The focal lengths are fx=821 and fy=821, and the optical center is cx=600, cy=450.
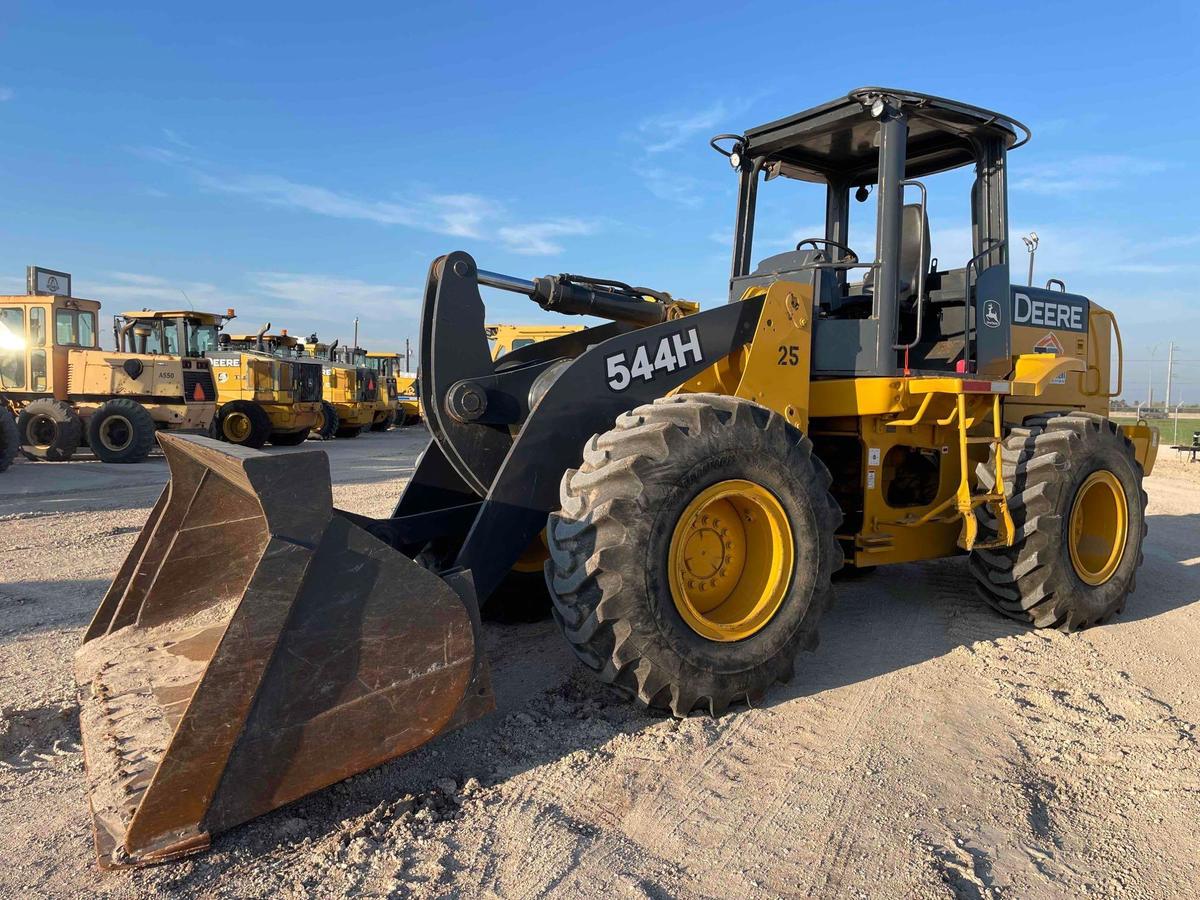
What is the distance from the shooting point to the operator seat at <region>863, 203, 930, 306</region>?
5.07m

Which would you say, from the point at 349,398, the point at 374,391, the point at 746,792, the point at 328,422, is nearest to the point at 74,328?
the point at 328,422

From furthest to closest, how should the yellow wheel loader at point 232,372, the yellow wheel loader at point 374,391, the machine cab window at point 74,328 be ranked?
the yellow wheel loader at point 374,391, the yellow wheel loader at point 232,372, the machine cab window at point 74,328

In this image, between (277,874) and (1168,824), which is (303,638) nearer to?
(277,874)

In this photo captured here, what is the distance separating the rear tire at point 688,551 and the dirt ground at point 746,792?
0.93 ft

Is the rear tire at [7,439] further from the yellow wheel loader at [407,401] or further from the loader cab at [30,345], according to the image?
the yellow wheel loader at [407,401]

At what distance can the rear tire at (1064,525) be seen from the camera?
4812 millimetres

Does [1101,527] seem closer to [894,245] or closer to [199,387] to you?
[894,245]

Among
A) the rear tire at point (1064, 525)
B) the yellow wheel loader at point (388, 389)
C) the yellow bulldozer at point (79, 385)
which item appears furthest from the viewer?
the yellow wheel loader at point (388, 389)

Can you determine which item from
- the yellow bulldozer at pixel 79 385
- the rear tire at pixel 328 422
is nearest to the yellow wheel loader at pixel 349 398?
the rear tire at pixel 328 422

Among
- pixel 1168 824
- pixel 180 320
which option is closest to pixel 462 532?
pixel 1168 824

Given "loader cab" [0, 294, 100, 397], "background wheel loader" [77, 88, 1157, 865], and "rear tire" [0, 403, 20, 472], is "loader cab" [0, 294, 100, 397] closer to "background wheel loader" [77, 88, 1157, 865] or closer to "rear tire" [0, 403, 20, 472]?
"rear tire" [0, 403, 20, 472]

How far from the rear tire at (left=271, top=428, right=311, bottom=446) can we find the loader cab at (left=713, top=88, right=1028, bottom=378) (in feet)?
54.8

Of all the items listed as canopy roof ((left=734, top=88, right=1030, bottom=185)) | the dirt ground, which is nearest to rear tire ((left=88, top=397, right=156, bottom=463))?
the dirt ground

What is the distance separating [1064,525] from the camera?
16.1 feet
